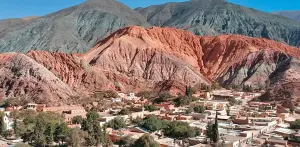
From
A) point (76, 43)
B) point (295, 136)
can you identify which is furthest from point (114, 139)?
point (76, 43)

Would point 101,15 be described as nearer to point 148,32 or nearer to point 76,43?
point 76,43

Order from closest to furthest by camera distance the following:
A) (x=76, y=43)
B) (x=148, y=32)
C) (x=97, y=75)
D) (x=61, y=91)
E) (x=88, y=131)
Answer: (x=88, y=131) < (x=61, y=91) < (x=97, y=75) < (x=148, y=32) < (x=76, y=43)

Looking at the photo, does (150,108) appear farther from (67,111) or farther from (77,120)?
(77,120)

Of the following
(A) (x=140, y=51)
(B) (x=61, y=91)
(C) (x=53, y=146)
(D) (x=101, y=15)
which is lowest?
(C) (x=53, y=146)

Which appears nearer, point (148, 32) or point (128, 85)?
point (128, 85)

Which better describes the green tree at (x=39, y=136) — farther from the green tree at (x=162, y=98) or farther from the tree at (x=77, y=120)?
the green tree at (x=162, y=98)

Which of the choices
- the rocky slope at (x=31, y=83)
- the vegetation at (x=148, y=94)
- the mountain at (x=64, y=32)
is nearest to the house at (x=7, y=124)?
the rocky slope at (x=31, y=83)

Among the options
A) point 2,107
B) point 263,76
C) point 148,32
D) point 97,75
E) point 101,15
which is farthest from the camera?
point 101,15

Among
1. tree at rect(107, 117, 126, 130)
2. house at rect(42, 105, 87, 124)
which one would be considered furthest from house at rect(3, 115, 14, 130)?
tree at rect(107, 117, 126, 130)
